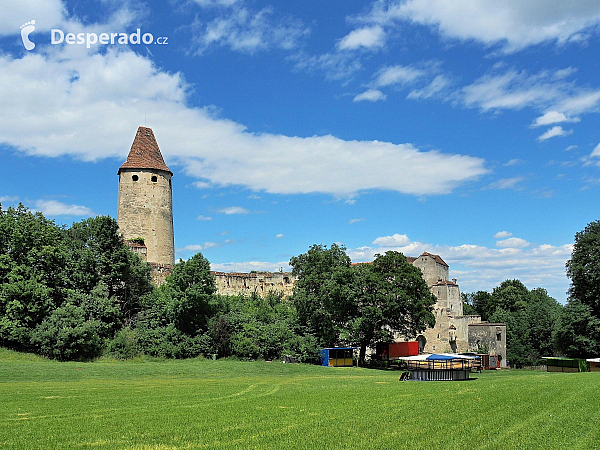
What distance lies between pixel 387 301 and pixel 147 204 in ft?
84.4

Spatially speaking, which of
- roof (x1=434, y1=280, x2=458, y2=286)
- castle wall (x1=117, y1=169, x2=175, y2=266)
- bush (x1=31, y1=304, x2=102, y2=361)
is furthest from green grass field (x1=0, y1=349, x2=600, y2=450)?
roof (x1=434, y1=280, x2=458, y2=286)

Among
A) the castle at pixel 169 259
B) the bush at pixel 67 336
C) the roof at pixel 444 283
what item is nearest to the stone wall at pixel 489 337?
the castle at pixel 169 259

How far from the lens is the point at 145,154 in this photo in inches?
2208

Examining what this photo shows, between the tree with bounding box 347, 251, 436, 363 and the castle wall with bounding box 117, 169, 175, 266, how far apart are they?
20621 mm

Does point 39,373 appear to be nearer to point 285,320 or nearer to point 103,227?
point 103,227

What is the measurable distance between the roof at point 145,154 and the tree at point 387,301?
23.6 meters

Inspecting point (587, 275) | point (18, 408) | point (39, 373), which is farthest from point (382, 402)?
point (587, 275)

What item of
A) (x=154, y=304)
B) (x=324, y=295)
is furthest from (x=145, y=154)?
(x=324, y=295)

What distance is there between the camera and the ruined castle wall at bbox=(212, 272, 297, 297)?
5709cm

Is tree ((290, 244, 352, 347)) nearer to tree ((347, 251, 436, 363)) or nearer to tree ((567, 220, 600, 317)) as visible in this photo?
tree ((347, 251, 436, 363))

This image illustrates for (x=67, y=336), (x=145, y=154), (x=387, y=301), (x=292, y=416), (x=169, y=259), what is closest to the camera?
(x=292, y=416)

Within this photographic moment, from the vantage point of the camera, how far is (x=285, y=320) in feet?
144

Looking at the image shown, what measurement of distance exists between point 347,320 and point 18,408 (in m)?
29.8

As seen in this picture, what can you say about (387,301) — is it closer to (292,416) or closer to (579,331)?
(579,331)
